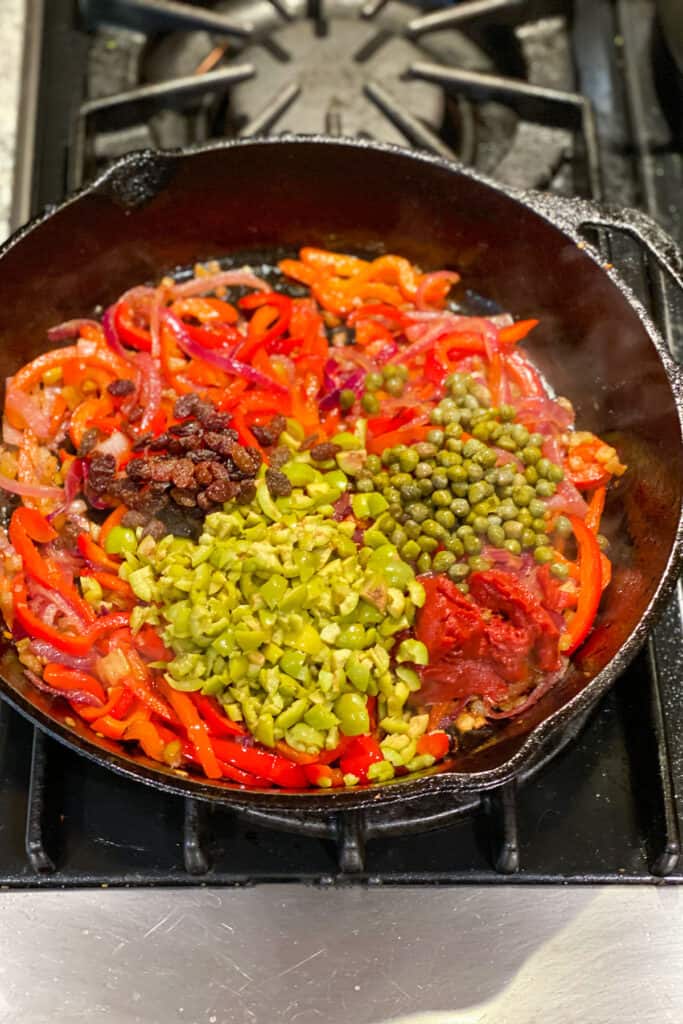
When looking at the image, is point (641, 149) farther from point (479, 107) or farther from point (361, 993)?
point (361, 993)

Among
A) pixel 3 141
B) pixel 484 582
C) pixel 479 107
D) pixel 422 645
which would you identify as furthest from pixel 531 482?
pixel 3 141

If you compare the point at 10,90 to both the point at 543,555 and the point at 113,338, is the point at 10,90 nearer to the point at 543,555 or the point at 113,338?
the point at 113,338

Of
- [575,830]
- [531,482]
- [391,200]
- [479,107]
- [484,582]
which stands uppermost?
[479,107]

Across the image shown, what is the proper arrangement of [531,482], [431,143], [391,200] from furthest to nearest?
[431,143] → [391,200] → [531,482]

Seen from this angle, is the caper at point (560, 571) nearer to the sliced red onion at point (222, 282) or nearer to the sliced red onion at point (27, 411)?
the sliced red onion at point (222, 282)

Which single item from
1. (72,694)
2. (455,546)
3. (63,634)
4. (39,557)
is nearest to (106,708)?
(72,694)

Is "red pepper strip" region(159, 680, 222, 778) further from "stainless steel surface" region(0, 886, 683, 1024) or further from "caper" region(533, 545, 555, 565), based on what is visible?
"caper" region(533, 545, 555, 565)

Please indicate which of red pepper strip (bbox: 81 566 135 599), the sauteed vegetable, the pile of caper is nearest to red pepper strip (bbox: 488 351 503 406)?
the sauteed vegetable
